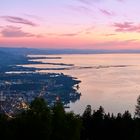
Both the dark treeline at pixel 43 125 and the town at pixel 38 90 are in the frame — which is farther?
the town at pixel 38 90

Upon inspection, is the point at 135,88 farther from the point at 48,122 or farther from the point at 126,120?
the point at 48,122

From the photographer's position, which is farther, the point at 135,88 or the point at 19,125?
the point at 135,88

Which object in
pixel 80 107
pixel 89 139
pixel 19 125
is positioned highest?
pixel 19 125

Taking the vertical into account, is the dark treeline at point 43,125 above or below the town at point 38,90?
above

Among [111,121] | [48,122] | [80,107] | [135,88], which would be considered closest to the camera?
[48,122]

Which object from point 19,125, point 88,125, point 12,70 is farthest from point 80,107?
point 12,70

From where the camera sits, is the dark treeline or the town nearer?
the dark treeline

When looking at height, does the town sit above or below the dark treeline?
below

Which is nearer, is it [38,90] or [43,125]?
[43,125]

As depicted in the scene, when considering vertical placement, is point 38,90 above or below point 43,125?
below

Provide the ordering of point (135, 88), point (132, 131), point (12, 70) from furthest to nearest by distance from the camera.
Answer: point (12, 70) → point (135, 88) → point (132, 131)

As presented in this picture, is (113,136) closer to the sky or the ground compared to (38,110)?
closer to the ground
